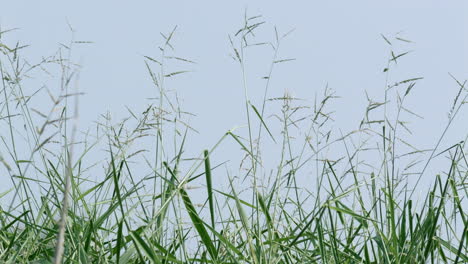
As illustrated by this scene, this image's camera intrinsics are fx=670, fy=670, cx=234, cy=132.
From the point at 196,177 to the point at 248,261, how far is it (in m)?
0.29

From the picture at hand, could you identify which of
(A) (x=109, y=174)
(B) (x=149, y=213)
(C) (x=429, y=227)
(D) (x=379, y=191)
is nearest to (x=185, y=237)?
(B) (x=149, y=213)

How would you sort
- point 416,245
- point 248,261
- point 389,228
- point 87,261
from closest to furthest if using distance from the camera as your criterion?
1. point 87,261
2. point 416,245
3. point 248,261
4. point 389,228

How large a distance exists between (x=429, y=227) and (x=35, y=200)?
1.25 m

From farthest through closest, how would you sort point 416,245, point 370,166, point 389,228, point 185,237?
point 370,166
point 185,237
point 389,228
point 416,245

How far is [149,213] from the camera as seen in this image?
2.13 m

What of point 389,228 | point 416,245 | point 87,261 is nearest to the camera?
point 87,261

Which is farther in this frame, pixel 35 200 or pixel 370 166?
pixel 370 166

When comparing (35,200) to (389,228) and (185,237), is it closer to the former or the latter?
(185,237)

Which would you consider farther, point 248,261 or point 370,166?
point 370,166

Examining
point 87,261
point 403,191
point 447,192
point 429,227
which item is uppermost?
point 403,191

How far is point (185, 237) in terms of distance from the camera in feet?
7.37

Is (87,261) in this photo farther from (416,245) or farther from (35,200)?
(416,245)

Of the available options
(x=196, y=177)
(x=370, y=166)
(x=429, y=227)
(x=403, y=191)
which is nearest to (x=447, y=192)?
(x=429, y=227)

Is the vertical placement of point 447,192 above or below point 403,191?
below
